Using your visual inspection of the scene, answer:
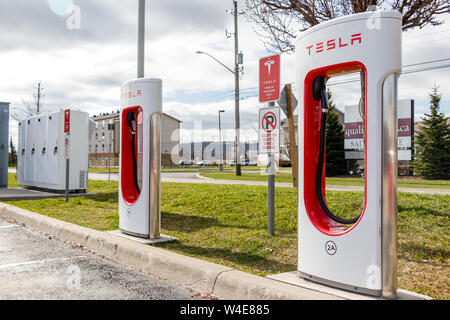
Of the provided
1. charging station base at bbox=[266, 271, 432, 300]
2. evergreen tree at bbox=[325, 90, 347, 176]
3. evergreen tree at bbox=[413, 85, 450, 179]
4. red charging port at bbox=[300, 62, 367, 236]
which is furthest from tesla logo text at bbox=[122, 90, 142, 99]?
evergreen tree at bbox=[413, 85, 450, 179]

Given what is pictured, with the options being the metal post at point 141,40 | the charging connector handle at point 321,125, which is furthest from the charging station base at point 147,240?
the metal post at point 141,40

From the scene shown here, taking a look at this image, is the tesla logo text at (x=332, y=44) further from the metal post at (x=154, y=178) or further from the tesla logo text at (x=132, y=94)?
the tesla logo text at (x=132, y=94)

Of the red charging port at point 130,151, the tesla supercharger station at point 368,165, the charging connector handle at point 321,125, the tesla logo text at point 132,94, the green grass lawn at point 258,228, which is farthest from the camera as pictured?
the red charging port at point 130,151

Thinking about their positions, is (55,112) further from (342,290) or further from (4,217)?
(342,290)

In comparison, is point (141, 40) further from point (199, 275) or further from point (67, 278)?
point (199, 275)

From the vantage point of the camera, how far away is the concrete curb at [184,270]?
369cm

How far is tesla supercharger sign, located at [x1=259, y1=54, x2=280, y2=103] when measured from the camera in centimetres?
586

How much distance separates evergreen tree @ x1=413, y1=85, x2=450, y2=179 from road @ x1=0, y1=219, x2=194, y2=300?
2795cm

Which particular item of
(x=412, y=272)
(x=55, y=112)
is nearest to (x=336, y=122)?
(x=55, y=112)

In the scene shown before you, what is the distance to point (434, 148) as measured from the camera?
2881cm

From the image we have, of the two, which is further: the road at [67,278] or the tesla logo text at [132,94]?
the tesla logo text at [132,94]

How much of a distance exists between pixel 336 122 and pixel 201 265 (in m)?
24.7

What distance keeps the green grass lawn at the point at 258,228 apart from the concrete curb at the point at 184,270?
48cm
